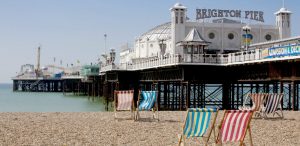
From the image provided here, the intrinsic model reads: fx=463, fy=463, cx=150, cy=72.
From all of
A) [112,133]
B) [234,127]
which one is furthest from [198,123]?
[112,133]

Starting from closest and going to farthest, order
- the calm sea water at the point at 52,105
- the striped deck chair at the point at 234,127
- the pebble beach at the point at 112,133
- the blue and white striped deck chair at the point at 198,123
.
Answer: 1. the striped deck chair at the point at 234,127
2. the blue and white striped deck chair at the point at 198,123
3. the pebble beach at the point at 112,133
4. the calm sea water at the point at 52,105

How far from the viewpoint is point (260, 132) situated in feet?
43.2

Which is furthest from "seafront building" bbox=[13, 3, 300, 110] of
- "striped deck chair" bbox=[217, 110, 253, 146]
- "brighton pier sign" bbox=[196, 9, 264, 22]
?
"striped deck chair" bbox=[217, 110, 253, 146]

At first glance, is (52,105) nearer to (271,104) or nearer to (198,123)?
(271,104)

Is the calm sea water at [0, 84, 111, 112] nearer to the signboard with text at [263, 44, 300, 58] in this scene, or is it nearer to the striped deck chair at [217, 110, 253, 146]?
the signboard with text at [263, 44, 300, 58]

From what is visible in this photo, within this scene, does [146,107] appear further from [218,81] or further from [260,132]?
[218,81]

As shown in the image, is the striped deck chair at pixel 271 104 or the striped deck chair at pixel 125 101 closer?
the striped deck chair at pixel 125 101

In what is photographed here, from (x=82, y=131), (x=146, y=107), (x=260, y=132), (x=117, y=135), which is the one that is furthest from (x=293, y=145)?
(x=146, y=107)

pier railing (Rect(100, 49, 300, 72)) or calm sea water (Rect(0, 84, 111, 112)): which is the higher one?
pier railing (Rect(100, 49, 300, 72))

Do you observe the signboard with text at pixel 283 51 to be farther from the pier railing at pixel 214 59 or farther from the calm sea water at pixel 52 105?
the calm sea water at pixel 52 105

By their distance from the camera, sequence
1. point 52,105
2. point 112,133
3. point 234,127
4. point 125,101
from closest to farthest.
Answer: point 234,127 < point 112,133 < point 125,101 < point 52,105

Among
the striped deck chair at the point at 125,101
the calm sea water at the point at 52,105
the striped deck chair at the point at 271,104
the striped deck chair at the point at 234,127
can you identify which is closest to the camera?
the striped deck chair at the point at 234,127

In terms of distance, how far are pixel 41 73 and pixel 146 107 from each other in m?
113

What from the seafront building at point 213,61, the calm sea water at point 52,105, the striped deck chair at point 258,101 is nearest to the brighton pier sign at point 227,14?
the seafront building at point 213,61
